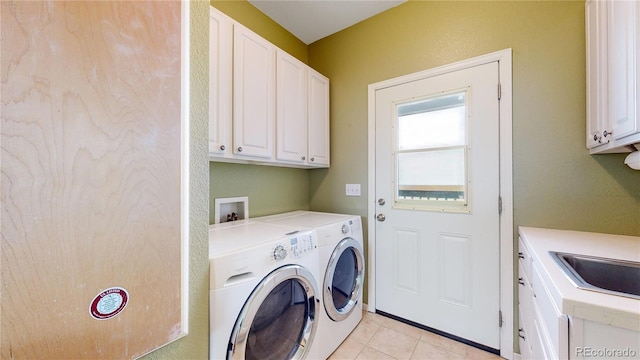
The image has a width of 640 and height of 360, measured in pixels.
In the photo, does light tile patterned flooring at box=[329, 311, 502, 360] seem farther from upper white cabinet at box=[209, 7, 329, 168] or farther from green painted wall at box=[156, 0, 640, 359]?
upper white cabinet at box=[209, 7, 329, 168]

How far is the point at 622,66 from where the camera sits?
3.32 ft

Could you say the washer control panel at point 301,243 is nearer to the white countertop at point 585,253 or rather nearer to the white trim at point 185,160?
the white trim at point 185,160

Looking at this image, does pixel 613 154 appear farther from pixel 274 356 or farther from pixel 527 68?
pixel 274 356

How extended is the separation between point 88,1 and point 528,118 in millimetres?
2131

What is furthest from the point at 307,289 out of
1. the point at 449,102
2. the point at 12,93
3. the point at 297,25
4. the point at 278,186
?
the point at 297,25

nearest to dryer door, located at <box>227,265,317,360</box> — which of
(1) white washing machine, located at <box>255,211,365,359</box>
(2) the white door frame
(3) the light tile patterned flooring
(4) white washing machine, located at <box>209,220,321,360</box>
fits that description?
(4) white washing machine, located at <box>209,220,321,360</box>

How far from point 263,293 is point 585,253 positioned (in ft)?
4.55

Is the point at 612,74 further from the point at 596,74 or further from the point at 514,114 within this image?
the point at 514,114

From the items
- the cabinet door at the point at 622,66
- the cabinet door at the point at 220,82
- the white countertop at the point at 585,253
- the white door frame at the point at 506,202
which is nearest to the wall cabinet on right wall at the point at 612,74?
the cabinet door at the point at 622,66

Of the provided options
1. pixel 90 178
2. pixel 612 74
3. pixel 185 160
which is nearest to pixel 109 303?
pixel 90 178

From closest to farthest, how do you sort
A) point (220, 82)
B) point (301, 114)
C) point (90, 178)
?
point (90, 178)
point (220, 82)
point (301, 114)

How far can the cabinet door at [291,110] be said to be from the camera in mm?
1835

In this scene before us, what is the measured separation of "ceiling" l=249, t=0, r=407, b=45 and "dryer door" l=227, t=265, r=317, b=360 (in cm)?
206

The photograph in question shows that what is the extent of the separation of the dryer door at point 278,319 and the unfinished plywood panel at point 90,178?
1.18ft
